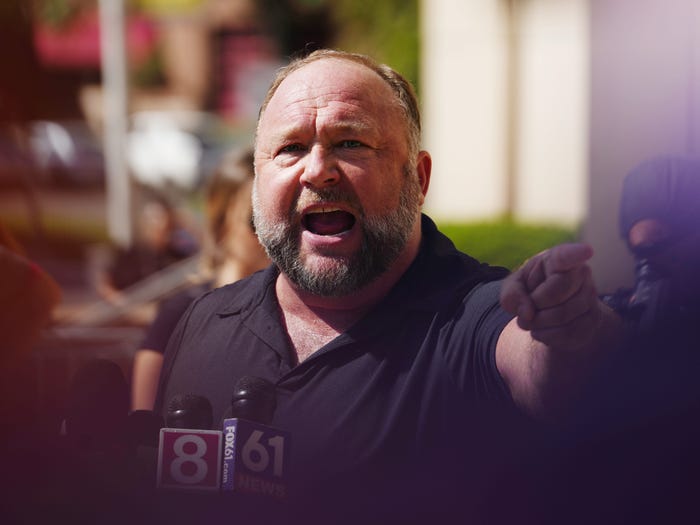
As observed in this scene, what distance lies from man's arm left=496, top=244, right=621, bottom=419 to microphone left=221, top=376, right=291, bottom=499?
0.41m

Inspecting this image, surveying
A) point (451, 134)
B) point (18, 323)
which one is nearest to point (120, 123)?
point (451, 134)

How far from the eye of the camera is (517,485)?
2.04 meters

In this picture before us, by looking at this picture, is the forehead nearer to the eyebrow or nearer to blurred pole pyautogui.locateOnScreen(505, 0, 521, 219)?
the eyebrow

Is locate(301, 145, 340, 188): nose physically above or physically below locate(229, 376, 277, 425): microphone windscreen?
above

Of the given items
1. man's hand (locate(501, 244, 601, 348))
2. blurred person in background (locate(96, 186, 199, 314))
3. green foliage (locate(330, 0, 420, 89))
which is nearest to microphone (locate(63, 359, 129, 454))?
man's hand (locate(501, 244, 601, 348))

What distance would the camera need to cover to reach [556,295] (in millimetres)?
1695

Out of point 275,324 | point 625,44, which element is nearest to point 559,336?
point 275,324

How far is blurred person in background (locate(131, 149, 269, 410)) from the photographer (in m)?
3.00

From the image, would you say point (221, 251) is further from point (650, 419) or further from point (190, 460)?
point (650, 419)

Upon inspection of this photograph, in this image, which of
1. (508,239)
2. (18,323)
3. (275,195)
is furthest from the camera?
(508,239)

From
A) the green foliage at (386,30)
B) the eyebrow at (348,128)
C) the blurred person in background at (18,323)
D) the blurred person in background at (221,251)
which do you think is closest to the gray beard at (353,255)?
the eyebrow at (348,128)

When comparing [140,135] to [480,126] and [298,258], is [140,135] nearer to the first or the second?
[480,126]

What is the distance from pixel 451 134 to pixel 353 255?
830cm

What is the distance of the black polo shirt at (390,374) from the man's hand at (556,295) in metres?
0.28
